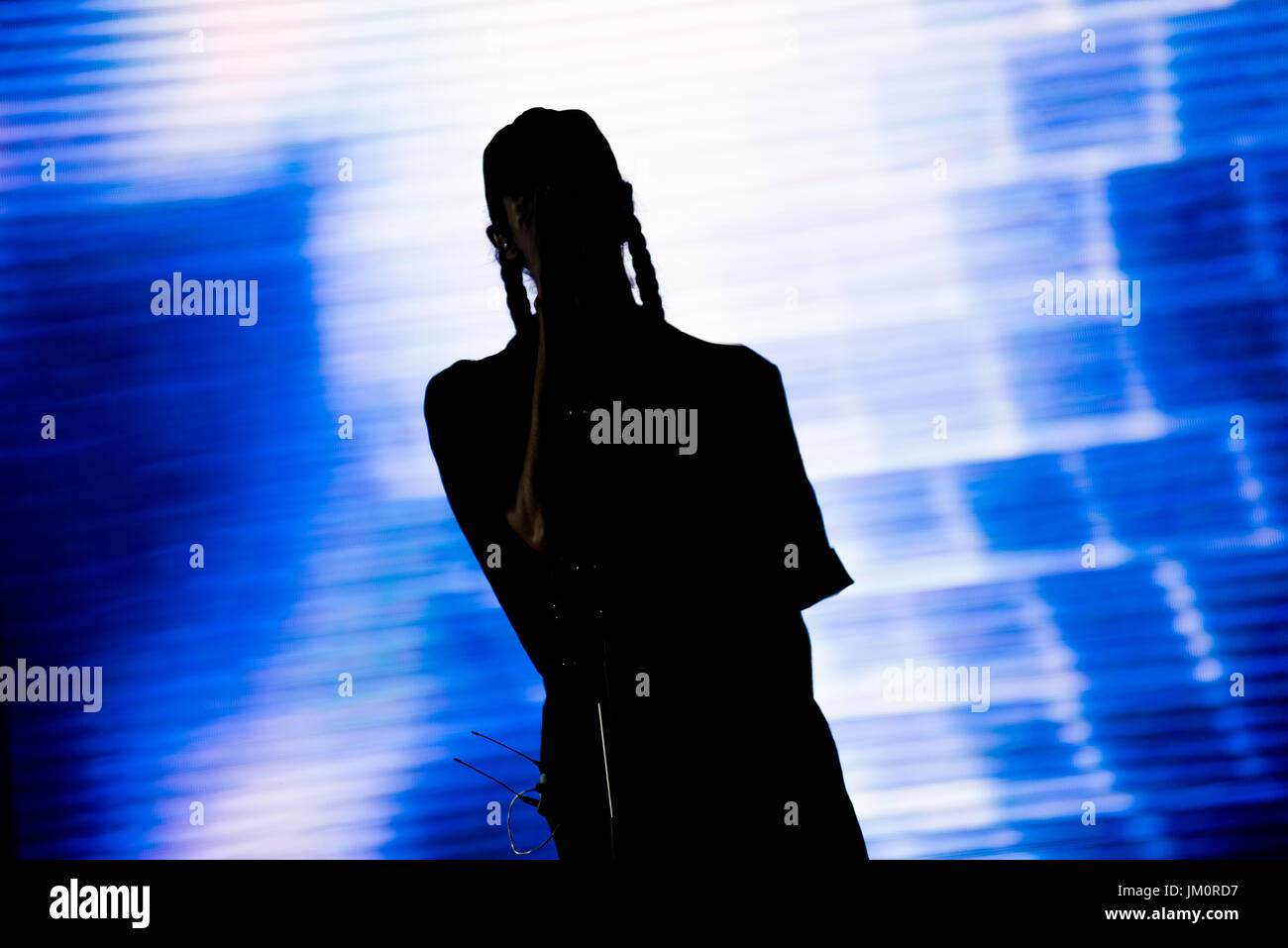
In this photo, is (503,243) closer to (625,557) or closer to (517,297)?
(517,297)

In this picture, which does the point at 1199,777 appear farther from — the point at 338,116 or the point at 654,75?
the point at 338,116

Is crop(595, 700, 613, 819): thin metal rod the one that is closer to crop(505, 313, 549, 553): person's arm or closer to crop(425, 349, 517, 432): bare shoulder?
crop(505, 313, 549, 553): person's arm

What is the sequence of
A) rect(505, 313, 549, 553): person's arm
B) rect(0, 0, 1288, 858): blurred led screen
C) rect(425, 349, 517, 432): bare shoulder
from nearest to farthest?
rect(505, 313, 549, 553): person's arm < rect(425, 349, 517, 432): bare shoulder < rect(0, 0, 1288, 858): blurred led screen

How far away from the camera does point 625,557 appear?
1.90m

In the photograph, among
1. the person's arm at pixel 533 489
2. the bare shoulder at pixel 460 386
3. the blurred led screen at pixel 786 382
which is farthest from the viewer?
the blurred led screen at pixel 786 382

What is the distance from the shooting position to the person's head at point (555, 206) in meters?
1.82

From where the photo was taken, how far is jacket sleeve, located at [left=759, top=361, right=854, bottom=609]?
1.89 metres

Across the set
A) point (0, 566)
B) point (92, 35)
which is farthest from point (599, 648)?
point (92, 35)

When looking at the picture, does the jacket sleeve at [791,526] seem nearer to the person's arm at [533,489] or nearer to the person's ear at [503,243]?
the person's arm at [533,489]

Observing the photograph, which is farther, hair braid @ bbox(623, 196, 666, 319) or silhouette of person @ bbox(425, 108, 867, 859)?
hair braid @ bbox(623, 196, 666, 319)

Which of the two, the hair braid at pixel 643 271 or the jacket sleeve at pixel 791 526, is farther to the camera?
the hair braid at pixel 643 271

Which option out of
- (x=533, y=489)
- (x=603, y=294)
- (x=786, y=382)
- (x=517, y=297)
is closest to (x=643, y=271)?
(x=603, y=294)

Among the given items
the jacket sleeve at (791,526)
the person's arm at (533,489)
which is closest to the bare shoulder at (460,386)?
the person's arm at (533,489)

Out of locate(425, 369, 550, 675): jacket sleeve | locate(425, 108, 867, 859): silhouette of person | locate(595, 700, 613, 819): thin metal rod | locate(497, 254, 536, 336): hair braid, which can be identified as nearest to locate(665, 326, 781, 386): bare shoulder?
locate(425, 108, 867, 859): silhouette of person
